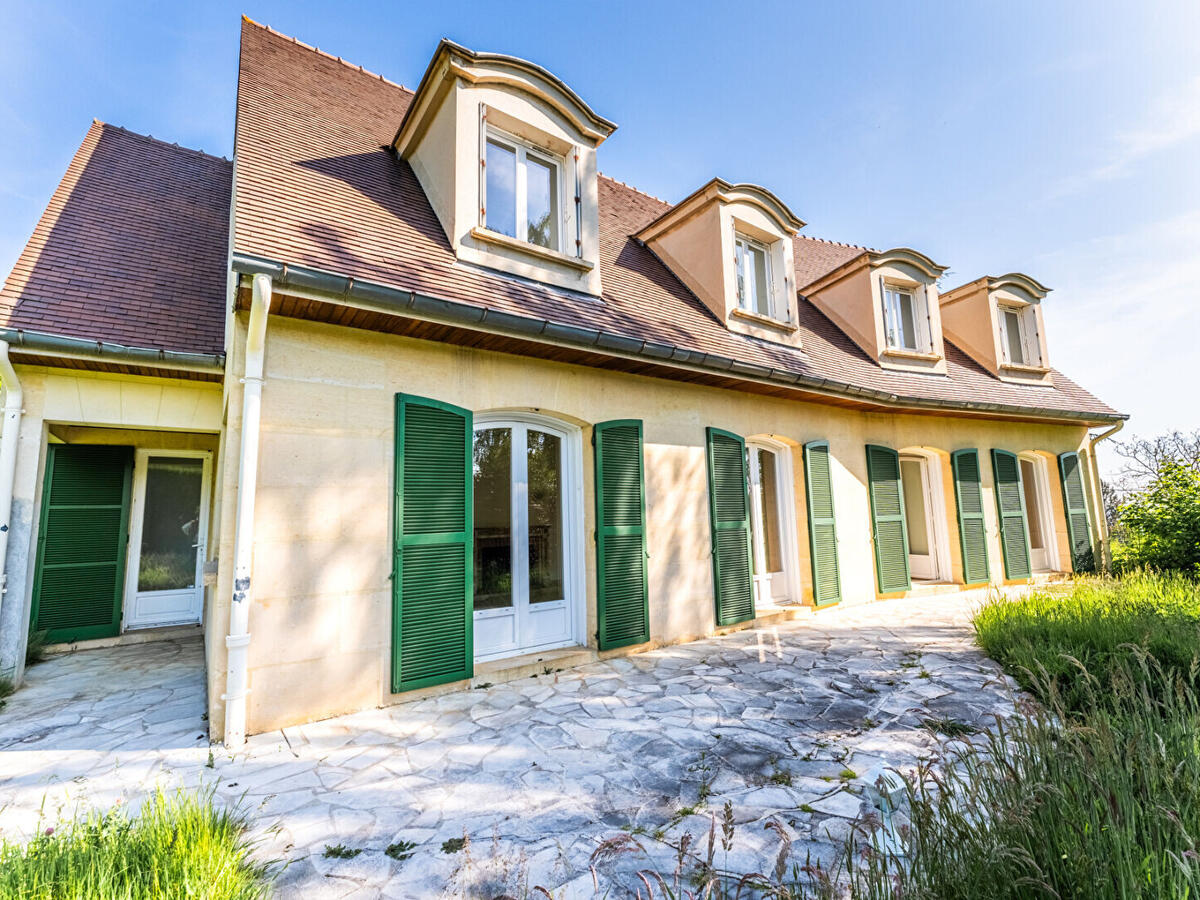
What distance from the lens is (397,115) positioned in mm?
7102

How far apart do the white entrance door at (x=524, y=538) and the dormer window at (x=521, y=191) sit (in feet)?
6.82

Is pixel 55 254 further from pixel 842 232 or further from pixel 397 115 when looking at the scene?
pixel 842 232

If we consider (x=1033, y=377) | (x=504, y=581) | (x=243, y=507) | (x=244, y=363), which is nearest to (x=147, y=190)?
(x=244, y=363)

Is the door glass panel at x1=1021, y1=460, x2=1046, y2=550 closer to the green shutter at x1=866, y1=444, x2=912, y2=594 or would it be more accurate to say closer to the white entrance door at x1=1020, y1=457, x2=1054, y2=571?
the white entrance door at x1=1020, y1=457, x2=1054, y2=571

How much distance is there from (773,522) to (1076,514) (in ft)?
24.4

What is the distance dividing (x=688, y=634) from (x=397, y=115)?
297 inches

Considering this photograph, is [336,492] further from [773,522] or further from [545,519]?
[773,522]

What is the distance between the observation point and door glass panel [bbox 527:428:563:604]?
5160 mm

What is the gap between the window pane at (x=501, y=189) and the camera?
17.9 feet

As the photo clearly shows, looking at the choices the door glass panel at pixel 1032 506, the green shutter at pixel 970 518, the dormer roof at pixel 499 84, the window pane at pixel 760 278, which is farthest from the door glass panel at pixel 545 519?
the door glass panel at pixel 1032 506

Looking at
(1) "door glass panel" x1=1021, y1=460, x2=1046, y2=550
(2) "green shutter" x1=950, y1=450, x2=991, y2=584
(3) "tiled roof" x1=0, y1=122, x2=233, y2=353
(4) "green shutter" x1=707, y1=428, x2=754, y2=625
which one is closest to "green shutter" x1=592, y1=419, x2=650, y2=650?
(4) "green shutter" x1=707, y1=428, x2=754, y2=625

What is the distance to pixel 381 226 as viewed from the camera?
4.82m

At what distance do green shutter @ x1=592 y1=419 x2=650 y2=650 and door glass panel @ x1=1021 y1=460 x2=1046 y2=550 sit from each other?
9194 millimetres

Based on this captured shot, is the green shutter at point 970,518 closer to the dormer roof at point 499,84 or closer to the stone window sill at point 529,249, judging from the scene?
the stone window sill at point 529,249
